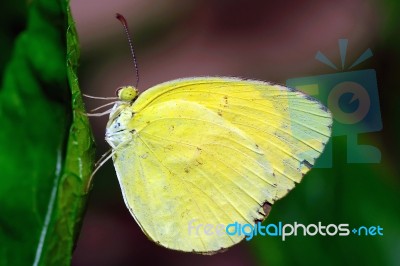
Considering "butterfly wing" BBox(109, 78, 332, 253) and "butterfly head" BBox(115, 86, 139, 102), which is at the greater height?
"butterfly head" BBox(115, 86, 139, 102)

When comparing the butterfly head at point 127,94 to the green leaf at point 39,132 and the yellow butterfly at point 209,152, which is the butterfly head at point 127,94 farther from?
the green leaf at point 39,132

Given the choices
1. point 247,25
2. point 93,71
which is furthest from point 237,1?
point 93,71

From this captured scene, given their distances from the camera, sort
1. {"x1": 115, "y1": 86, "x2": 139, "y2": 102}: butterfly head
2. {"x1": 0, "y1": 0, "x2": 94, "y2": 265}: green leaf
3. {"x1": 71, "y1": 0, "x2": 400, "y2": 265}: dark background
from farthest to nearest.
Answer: {"x1": 71, "y1": 0, "x2": 400, "y2": 265}: dark background → {"x1": 115, "y1": 86, "x2": 139, "y2": 102}: butterfly head → {"x1": 0, "y1": 0, "x2": 94, "y2": 265}: green leaf

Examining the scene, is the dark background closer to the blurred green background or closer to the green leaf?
the blurred green background

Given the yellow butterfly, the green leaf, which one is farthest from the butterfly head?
the green leaf

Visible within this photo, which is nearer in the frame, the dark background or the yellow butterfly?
the yellow butterfly

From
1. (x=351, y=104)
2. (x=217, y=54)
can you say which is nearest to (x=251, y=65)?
(x=217, y=54)
